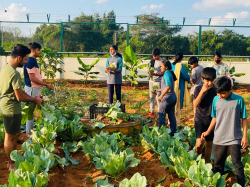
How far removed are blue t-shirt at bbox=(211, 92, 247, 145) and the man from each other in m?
2.56

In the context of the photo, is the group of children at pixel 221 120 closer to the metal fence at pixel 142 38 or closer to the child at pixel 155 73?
the child at pixel 155 73

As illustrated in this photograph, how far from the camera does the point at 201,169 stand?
3469mm

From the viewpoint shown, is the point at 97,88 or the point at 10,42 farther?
the point at 10,42

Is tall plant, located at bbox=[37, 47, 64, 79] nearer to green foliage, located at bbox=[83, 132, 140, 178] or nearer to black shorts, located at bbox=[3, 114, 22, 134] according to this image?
green foliage, located at bbox=[83, 132, 140, 178]

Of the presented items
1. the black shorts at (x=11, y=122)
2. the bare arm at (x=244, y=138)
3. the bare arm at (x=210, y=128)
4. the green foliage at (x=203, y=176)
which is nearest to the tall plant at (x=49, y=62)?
the black shorts at (x=11, y=122)

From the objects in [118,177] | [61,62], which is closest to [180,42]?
[61,62]

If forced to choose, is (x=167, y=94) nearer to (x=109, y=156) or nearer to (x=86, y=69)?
(x=109, y=156)

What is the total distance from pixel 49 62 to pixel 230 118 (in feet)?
31.2

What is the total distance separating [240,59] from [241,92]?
8.96 ft

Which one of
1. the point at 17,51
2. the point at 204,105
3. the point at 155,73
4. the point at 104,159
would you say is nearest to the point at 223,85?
the point at 204,105

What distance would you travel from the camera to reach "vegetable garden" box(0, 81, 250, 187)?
3434 mm

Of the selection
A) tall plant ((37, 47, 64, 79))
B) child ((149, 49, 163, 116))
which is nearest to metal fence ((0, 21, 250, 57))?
tall plant ((37, 47, 64, 79))

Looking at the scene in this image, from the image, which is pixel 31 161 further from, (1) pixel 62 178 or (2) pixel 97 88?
(2) pixel 97 88

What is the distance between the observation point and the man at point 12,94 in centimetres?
381
